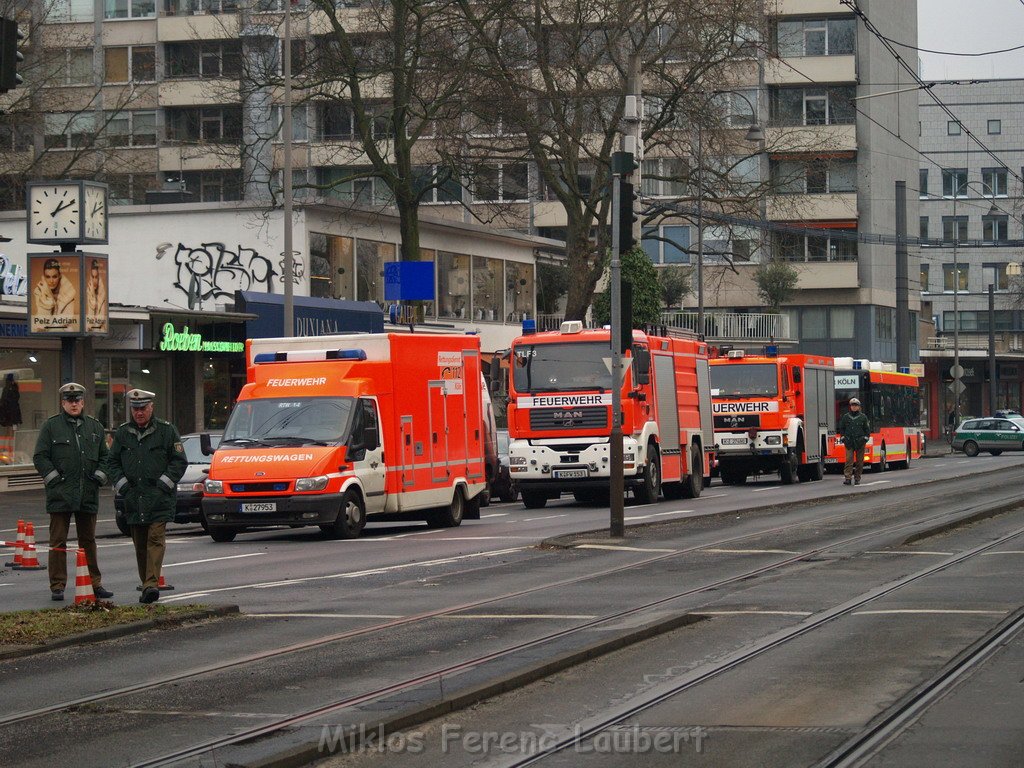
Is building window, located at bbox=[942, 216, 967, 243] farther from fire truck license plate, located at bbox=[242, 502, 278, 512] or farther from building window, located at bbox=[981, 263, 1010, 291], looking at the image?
fire truck license plate, located at bbox=[242, 502, 278, 512]

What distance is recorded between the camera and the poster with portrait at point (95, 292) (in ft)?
61.6

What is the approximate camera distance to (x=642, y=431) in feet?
99.2

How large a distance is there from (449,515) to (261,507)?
4.12m

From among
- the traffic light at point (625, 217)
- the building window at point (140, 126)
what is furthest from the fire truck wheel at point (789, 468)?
the building window at point (140, 126)

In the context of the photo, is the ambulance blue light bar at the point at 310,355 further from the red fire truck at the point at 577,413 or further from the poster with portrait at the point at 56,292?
the red fire truck at the point at 577,413

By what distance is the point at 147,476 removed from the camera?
45.6ft

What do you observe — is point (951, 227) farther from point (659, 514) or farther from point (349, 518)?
point (349, 518)

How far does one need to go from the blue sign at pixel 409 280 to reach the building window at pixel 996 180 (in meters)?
75.8

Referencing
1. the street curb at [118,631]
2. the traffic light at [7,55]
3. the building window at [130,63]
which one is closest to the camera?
the street curb at [118,631]

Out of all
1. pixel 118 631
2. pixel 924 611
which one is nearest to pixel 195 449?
pixel 118 631

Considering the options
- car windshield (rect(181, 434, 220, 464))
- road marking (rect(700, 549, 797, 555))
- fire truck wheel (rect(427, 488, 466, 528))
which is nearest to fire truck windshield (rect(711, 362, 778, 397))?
fire truck wheel (rect(427, 488, 466, 528))

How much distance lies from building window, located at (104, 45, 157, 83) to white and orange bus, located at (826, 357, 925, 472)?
3424cm

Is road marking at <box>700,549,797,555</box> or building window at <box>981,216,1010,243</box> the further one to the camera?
building window at <box>981,216,1010,243</box>

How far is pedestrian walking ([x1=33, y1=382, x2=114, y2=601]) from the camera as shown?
13.9 metres
